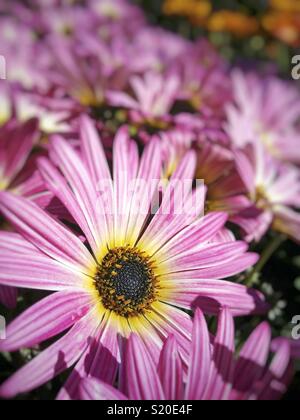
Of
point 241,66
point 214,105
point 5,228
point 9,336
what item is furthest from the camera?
point 241,66

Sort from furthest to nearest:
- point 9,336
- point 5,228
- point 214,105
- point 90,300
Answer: point 214,105
point 5,228
point 90,300
point 9,336

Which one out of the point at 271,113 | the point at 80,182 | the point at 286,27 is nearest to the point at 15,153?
the point at 80,182

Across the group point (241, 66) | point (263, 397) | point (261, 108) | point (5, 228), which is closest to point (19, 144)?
point (5, 228)

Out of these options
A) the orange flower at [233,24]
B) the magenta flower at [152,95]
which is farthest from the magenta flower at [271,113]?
the orange flower at [233,24]

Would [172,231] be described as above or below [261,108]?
below

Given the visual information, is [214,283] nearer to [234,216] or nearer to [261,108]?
[234,216]

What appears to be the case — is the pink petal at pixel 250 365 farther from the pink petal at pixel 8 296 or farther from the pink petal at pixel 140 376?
the pink petal at pixel 8 296

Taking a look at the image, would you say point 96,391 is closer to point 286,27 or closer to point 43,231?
point 43,231
